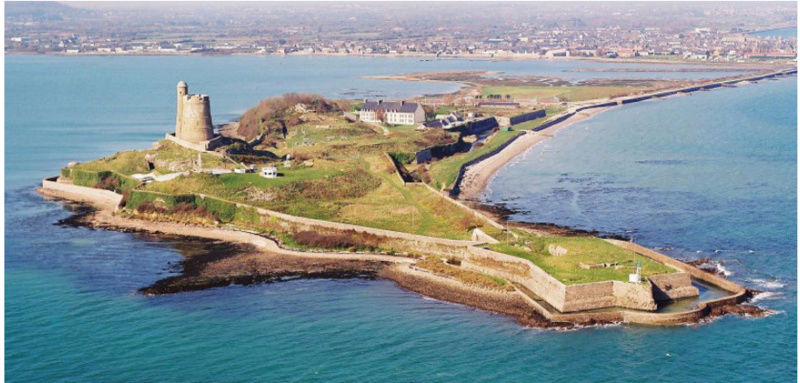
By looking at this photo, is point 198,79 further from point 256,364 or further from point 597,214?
point 256,364

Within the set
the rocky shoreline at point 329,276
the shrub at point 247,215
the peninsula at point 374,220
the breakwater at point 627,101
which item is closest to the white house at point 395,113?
the peninsula at point 374,220

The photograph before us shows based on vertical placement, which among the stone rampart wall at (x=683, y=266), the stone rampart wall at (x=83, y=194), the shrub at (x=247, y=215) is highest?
the stone rampart wall at (x=683, y=266)

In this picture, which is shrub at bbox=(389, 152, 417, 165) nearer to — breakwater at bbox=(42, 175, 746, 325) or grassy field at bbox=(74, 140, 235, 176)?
grassy field at bbox=(74, 140, 235, 176)

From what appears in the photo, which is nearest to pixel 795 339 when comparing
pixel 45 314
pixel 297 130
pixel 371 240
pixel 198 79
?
pixel 371 240

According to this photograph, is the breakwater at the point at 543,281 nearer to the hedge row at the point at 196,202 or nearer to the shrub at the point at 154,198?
the hedge row at the point at 196,202

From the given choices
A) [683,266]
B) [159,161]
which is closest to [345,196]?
[159,161]

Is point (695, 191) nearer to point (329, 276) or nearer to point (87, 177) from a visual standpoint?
point (329, 276)
